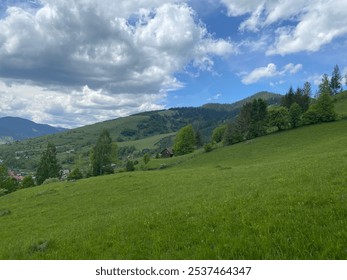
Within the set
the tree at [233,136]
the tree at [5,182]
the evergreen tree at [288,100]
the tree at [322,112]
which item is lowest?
the tree at [5,182]

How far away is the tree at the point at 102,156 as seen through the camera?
367 feet

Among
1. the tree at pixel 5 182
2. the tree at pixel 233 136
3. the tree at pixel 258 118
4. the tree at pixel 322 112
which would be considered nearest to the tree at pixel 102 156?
the tree at pixel 5 182

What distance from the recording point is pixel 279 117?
10762 centimetres

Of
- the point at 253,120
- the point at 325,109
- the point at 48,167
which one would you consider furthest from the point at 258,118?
the point at 48,167

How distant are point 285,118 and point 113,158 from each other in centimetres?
6494

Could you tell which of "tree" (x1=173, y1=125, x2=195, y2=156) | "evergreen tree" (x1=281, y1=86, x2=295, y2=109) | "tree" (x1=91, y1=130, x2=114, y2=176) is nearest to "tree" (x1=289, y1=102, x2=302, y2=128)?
"evergreen tree" (x1=281, y1=86, x2=295, y2=109)

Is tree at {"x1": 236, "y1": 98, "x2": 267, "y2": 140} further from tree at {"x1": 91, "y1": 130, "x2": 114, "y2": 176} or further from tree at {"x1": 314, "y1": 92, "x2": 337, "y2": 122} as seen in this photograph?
tree at {"x1": 91, "y1": 130, "x2": 114, "y2": 176}

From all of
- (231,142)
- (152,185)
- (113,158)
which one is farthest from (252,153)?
(113,158)

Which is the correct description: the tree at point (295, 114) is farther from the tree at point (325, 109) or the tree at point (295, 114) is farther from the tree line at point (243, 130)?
the tree at point (325, 109)

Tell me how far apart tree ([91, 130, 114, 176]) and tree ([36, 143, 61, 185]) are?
14418 millimetres

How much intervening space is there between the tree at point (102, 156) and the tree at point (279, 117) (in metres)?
60.9

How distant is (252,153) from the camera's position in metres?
79.8

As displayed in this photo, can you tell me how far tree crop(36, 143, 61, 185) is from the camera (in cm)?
11181

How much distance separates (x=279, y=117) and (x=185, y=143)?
44.6 m
